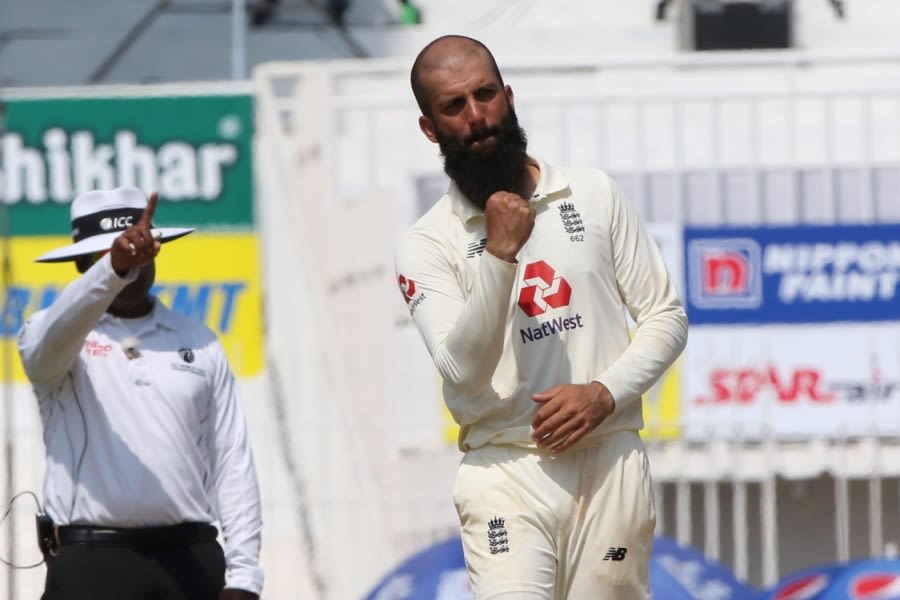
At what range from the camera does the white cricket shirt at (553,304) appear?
401 cm

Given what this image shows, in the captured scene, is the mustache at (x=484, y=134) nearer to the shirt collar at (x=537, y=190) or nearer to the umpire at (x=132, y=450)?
the shirt collar at (x=537, y=190)

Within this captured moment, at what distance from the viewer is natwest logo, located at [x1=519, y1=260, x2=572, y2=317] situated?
4.01m

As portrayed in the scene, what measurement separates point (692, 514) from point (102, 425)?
5233 millimetres

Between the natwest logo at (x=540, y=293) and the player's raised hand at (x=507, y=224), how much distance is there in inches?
7.7

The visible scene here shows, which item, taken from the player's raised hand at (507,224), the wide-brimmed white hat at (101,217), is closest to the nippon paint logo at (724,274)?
the wide-brimmed white hat at (101,217)

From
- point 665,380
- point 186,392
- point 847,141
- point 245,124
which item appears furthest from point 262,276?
point 186,392

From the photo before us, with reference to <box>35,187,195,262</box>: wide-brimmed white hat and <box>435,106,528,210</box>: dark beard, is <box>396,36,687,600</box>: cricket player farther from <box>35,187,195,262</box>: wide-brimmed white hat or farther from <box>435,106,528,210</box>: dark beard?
<box>35,187,195,262</box>: wide-brimmed white hat

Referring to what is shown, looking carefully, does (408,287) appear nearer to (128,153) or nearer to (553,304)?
(553,304)

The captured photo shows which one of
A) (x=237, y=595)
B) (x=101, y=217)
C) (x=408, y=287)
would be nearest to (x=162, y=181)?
(x=101, y=217)

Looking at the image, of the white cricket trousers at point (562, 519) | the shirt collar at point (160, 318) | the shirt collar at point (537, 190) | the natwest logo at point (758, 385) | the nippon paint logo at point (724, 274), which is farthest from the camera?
the nippon paint logo at point (724, 274)

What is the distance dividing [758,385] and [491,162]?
518 cm

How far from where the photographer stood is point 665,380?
8.93 m

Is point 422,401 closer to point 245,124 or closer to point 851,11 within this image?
point 245,124

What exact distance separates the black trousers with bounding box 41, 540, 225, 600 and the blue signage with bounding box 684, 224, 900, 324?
15.6 ft
